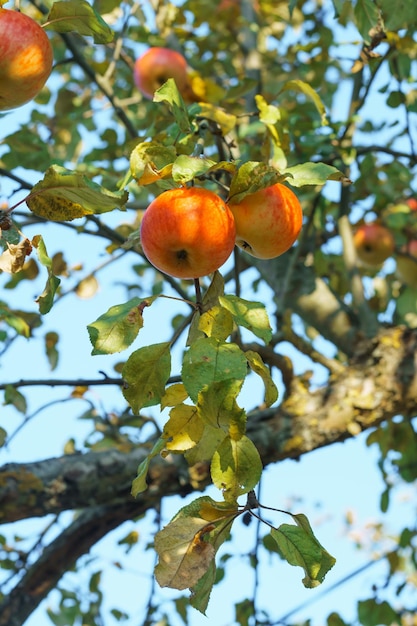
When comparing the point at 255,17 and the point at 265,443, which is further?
the point at 255,17

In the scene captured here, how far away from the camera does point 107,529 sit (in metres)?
2.16

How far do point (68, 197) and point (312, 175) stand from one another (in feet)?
1.18

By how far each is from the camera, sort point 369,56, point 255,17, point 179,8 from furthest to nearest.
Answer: point 255,17
point 179,8
point 369,56

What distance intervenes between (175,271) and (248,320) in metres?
0.21

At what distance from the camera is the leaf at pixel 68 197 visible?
3.40ft

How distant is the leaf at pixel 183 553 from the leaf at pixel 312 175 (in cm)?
49

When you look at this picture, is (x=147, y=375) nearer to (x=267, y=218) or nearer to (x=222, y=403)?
(x=222, y=403)

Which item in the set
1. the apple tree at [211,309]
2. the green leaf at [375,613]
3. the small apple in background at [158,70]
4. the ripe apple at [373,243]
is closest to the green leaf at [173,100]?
the apple tree at [211,309]

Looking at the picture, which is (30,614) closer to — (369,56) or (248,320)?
(248,320)

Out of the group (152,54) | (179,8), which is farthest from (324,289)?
(179,8)

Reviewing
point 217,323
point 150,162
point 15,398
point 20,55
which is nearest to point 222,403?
point 217,323

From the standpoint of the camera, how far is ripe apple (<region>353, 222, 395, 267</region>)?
316 cm

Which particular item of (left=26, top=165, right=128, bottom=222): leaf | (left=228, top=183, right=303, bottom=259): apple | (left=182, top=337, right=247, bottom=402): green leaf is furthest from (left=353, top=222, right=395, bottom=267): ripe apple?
(left=182, top=337, right=247, bottom=402): green leaf

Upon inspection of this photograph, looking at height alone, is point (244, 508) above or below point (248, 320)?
below
